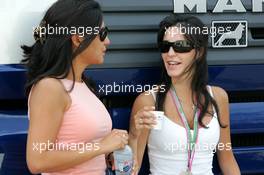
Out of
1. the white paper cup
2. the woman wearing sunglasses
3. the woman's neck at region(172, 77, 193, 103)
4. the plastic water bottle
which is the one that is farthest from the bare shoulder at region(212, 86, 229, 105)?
the plastic water bottle

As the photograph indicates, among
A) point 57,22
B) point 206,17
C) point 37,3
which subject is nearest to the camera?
point 57,22

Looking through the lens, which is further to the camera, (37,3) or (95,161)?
(37,3)

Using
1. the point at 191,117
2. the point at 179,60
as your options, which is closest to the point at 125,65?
the point at 179,60

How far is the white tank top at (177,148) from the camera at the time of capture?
7.20 ft

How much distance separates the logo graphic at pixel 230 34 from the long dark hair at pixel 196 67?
12 cm

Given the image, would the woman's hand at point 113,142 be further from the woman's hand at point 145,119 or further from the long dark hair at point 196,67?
the long dark hair at point 196,67

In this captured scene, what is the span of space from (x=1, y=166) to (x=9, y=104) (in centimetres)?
29

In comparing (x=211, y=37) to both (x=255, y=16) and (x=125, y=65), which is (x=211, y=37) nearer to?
(x=255, y=16)

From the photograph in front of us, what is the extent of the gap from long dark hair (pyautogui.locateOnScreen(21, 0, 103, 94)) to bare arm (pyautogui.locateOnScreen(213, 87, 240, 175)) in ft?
2.56

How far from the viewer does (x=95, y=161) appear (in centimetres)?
191

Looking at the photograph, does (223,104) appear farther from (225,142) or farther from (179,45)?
(179,45)

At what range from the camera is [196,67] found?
89.0 inches

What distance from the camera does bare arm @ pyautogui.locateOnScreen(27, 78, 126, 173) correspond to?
1.68 m

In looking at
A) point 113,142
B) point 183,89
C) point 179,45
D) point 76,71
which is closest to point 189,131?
point 183,89
